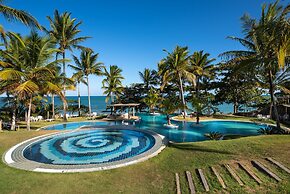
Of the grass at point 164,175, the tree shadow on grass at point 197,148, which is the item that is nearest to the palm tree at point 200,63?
the tree shadow on grass at point 197,148

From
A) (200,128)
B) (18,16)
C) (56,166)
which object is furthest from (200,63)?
(56,166)

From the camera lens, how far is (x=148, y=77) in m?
30.8

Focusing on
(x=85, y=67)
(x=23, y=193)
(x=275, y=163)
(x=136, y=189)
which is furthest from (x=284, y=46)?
(x=85, y=67)

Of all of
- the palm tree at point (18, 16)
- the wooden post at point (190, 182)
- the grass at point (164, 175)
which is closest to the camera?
the wooden post at point (190, 182)

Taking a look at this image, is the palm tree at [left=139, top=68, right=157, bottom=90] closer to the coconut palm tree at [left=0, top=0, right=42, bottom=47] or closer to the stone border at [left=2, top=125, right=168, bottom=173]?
the stone border at [left=2, top=125, right=168, bottom=173]

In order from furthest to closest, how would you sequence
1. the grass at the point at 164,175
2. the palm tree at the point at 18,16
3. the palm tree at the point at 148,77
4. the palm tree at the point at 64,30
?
1. the palm tree at the point at 148,77
2. the palm tree at the point at 64,30
3. the palm tree at the point at 18,16
4. the grass at the point at 164,175

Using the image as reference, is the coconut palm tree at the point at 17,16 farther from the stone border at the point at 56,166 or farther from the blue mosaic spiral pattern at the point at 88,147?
the blue mosaic spiral pattern at the point at 88,147

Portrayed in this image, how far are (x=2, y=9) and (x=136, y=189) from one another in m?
8.44

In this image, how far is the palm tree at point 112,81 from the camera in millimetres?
28031

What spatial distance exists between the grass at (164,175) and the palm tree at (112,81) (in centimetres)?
2082

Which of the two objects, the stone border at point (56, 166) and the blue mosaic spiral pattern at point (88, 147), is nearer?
the stone border at point (56, 166)

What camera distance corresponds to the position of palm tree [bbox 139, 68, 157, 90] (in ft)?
100

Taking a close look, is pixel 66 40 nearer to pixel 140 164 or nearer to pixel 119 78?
pixel 119 78

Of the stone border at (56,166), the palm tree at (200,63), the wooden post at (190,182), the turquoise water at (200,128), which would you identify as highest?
the palm tree at (200,63)
